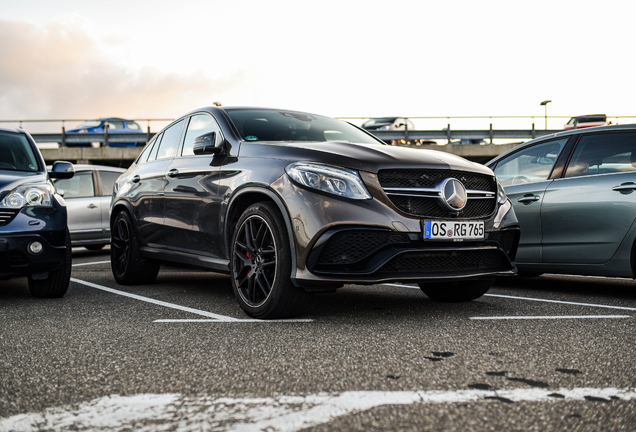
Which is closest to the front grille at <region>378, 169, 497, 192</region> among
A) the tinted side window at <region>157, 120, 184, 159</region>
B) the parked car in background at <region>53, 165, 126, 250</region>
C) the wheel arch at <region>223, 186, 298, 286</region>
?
the wheel arch at <region>223, 186, 298, 286</region>

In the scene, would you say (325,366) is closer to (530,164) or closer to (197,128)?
(197,128)

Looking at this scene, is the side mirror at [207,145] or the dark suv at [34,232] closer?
the side mirror at [207,145]

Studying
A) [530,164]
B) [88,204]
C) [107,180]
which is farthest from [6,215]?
[107,180]

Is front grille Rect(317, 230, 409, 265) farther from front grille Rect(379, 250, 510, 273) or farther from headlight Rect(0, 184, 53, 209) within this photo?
headlight Rect(0, 184, 53, 209)

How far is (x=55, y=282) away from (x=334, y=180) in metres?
2.99

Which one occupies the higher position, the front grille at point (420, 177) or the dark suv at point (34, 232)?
the front grille at point (420, 177)

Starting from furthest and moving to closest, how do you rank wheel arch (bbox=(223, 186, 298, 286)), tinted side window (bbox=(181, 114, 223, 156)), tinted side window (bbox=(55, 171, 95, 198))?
tinted side window (bbox=(55, 171, 95, 198)) → tinted side window (bbox=(181, 114, 223, 156)) → wheel arch (bbox=(223, 186, 298, 286))

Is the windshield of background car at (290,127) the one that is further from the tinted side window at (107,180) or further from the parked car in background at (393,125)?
the parked car in background at (393,125)

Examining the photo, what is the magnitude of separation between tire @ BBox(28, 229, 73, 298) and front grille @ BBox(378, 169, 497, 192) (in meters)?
3.11

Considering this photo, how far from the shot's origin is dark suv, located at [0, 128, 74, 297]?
17.0ft

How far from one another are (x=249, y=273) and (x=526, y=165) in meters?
3.29

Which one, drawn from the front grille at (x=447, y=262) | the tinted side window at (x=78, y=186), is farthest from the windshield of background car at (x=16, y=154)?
the tinted side window at (x=78, y=186)

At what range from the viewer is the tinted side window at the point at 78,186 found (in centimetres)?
1105

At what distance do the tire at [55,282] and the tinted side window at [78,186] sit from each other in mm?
5699
